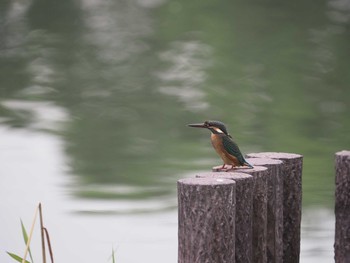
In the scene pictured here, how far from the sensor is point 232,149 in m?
4.58

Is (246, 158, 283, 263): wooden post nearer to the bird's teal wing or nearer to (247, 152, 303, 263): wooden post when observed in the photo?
the bird's teal wing

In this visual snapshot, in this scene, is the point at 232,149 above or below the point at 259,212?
above

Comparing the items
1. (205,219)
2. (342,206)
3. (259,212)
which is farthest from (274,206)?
(205,219)

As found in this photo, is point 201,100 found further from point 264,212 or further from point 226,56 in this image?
point 264,212

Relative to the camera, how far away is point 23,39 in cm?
1609

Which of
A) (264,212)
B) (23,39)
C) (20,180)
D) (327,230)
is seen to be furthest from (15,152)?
(264,212)

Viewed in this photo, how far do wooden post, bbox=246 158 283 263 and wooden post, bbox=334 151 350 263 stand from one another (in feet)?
0.84

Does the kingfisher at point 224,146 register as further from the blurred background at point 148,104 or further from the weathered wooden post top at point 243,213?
the blurred background at point 148,104

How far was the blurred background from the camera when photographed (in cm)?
857

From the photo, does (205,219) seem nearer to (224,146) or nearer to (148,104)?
(224,146)

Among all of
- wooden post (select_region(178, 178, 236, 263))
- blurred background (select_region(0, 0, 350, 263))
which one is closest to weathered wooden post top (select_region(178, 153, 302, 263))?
wooden post (select_region(178, 178, 236, 263))

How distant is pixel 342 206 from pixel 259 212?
1.53ft

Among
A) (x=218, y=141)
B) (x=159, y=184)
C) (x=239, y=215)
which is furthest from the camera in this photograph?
(x=159, y=184)

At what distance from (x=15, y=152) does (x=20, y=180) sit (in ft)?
3.07
